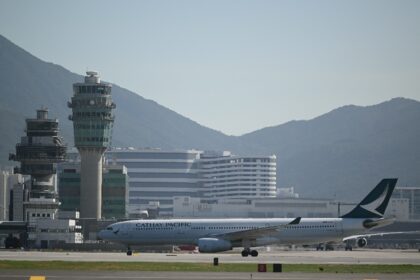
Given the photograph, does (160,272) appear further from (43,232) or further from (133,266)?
(43,232)

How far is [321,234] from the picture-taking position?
117 meters

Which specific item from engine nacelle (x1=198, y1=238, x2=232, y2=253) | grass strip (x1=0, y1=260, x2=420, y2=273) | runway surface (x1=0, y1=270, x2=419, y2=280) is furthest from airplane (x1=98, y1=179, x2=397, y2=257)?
runway surface (x1=0, y1=270, x2=419, y2=280)

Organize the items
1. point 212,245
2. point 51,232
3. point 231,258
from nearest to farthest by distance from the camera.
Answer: point 231,258 < point 212,245 < point 51,232

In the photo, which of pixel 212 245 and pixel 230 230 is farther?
pixel 230 230

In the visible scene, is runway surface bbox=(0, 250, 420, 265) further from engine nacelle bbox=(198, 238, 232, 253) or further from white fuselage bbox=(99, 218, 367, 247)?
white fuselage bbox=(99, 218, 367, 247)

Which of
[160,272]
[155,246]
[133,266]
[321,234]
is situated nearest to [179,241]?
[155,246]

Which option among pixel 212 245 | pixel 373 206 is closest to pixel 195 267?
pixel 212 245

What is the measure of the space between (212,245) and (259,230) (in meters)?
5.74

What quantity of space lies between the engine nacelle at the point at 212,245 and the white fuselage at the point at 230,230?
6.55 ft

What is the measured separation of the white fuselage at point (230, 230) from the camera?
384ft

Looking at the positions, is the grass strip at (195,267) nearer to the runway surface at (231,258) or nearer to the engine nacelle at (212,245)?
the runway surface at (231,258)

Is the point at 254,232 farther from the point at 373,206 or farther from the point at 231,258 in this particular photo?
the point at 373,206

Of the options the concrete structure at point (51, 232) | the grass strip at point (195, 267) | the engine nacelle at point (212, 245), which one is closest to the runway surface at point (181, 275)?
the grass strip at point (195, 267)

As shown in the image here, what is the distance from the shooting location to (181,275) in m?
68.4
